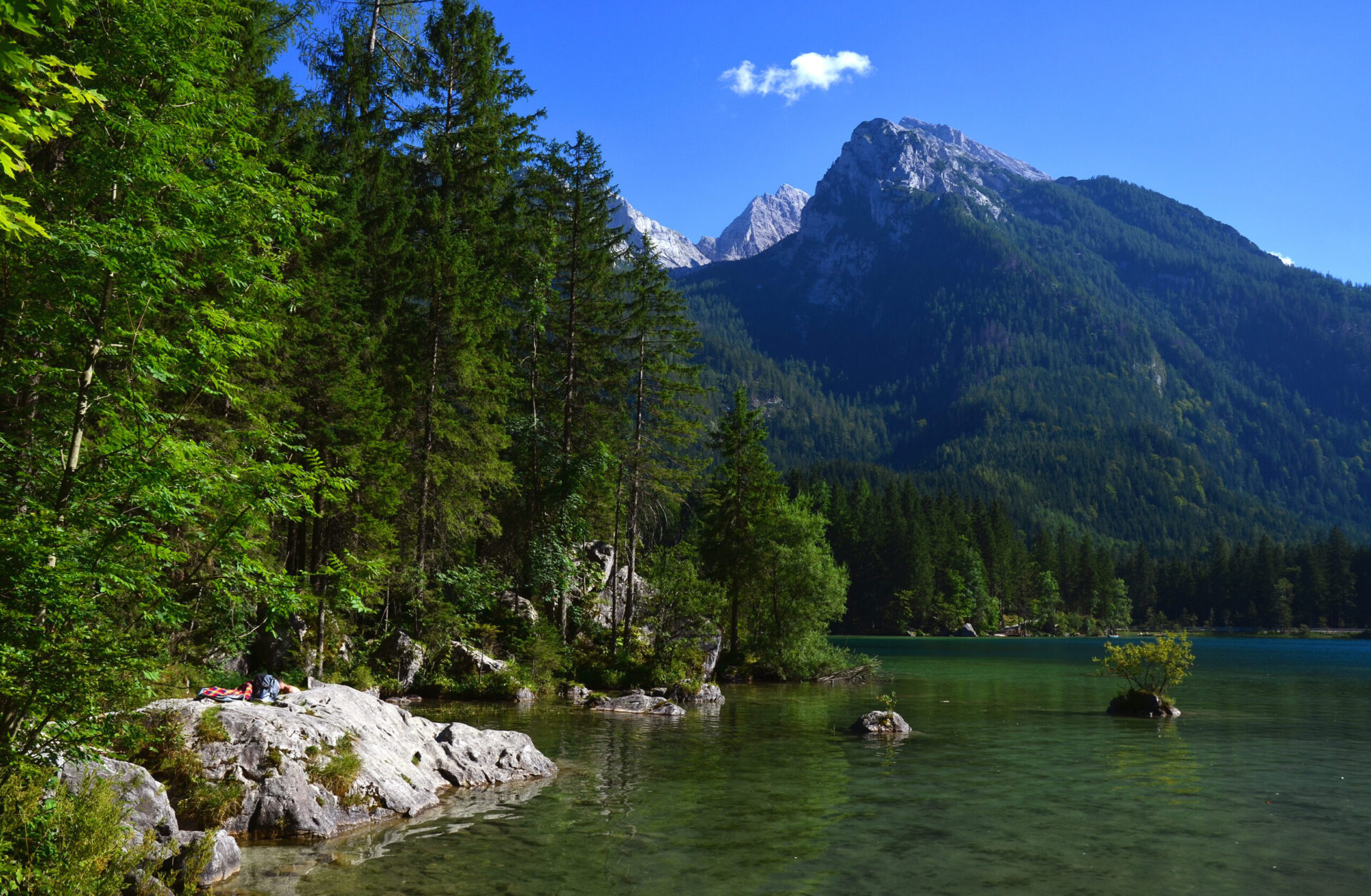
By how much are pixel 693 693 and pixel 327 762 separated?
2255 cm

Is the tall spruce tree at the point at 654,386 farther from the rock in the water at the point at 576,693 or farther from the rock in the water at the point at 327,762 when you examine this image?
the rock in the water at the point at 327,762

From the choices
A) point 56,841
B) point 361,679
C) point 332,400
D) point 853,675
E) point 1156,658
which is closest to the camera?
point 56,841

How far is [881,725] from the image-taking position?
25531 millimetres

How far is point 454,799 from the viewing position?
16.1 m

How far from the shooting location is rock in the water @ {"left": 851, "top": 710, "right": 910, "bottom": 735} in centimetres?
2533

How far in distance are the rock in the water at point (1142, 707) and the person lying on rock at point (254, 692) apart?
2813 centimetres

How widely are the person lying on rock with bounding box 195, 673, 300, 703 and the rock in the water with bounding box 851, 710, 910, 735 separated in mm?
16254

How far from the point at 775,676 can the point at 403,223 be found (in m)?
30.5

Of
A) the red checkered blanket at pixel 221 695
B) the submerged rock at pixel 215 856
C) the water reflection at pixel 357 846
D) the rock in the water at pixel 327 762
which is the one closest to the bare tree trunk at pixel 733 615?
the rock in the water at pixel 327 762

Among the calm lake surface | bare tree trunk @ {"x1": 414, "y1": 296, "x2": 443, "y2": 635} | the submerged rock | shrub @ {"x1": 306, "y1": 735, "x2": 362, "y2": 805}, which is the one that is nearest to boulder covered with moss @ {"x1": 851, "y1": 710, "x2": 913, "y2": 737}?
the calm lake surface

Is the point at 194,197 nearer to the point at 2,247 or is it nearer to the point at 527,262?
the point at 2,247

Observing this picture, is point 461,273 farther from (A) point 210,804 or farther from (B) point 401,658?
(A) point 210,804

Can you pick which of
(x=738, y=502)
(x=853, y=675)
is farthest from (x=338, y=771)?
(x=853, y=675)

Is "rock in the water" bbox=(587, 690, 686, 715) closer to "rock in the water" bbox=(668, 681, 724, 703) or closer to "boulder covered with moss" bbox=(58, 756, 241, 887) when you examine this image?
"rock in the water" bbox=(668, 681, 724, 703)
